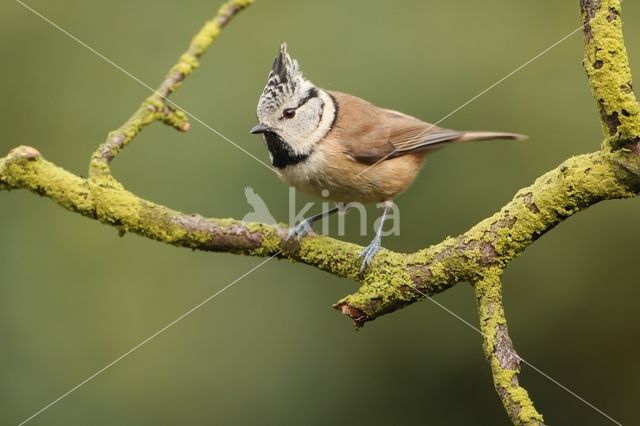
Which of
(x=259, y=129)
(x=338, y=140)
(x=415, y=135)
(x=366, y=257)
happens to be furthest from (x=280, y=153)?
(x=366, y=257)

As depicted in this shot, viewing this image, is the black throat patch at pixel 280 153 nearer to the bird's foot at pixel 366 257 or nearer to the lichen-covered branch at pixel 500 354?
the bird's foot at pixel 366 257

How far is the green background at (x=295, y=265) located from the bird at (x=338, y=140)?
231 mm

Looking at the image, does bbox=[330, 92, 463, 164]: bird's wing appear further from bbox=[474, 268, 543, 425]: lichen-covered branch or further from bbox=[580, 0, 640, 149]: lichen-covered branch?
bbox=[580, 0, 640, 149]: lichen-covered branch

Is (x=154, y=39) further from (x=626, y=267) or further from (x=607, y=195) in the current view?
(x=607, y=195)

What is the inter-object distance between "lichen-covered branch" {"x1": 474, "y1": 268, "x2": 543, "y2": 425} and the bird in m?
1.17

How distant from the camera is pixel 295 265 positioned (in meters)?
3.88

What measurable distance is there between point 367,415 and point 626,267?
4.70ft

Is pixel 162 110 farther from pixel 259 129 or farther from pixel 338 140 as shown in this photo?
pixel 338 140

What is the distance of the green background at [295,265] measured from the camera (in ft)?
12.7

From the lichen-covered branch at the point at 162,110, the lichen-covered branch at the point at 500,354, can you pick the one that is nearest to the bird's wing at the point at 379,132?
the lichen-covered branch at the point at 162,110

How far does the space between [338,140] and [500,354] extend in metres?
1.75

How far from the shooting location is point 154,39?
169 inches

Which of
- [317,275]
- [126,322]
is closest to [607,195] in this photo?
[317,275]

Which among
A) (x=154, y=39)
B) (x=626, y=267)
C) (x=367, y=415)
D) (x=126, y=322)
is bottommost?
(x=367, y=415)
